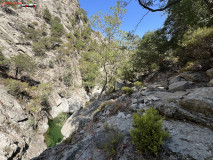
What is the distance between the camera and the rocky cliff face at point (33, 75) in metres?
11.2

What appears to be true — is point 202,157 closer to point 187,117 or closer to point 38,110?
point 187,117

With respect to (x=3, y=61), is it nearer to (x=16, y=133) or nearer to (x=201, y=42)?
(x=16, y=133)

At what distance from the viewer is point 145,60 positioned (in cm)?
1341

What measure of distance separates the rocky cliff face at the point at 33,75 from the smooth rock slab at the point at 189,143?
1509 cm

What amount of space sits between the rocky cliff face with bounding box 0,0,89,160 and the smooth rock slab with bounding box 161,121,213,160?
15092mm

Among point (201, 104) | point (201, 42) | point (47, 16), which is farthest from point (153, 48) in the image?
point (47, 16)

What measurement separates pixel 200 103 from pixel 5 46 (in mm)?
34082

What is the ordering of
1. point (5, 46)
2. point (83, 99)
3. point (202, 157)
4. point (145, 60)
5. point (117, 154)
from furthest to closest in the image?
point (83, 99), point (5, 46), point (145, 60), point (117, 154), point (202, 157)

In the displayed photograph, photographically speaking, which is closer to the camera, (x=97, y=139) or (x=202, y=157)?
(x=202, y=157)

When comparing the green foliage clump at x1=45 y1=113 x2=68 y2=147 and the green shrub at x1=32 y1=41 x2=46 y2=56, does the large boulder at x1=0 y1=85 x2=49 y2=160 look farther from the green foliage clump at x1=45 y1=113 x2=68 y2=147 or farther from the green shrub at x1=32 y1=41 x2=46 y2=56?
the green shrub at x1=32 y1=41 x2=46 y2=56

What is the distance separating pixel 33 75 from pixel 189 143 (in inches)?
1211

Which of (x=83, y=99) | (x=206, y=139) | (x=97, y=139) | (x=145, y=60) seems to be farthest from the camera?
(x=83, y=99)

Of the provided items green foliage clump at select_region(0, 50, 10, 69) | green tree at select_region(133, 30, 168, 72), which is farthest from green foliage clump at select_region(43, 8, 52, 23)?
green tree at select_region(133, 30, 168, 72)

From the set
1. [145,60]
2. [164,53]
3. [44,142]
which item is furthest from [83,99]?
[164,53]
